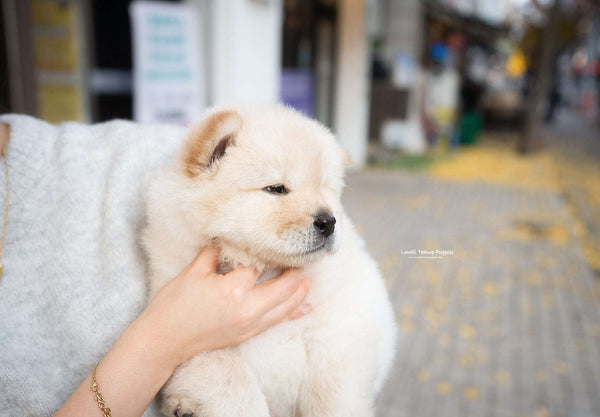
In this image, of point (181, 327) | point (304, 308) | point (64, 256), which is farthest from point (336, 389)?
point (64, 256)

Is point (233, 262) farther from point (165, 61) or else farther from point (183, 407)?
point (165, 61)

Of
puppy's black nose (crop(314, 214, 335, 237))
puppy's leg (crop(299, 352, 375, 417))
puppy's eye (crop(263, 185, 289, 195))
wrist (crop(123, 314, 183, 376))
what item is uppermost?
puppy's eye (crop(263, 185, 289, 195))

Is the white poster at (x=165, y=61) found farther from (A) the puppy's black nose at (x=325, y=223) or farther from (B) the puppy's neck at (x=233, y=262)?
(A) the puppy's black nose at (x=325, y=223)

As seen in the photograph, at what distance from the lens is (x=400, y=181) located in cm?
984

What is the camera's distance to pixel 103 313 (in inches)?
51.9

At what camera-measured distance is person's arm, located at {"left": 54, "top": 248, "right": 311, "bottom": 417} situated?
1.17 meters

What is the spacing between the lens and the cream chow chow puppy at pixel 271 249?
130 cm

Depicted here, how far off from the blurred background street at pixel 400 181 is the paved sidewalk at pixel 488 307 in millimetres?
19

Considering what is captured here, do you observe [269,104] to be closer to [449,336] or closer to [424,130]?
[449,336]

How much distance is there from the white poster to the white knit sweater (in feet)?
9.01

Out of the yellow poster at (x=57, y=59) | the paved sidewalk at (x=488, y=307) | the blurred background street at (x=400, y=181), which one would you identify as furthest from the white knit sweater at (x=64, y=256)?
the yellow poster at (x=57, y=59)

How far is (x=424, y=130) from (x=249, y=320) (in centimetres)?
1316

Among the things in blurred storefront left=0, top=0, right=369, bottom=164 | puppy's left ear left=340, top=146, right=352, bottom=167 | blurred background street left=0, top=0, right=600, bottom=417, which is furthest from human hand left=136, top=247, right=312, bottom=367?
blurred storefront left=0, top=0, right=369, bottom=164

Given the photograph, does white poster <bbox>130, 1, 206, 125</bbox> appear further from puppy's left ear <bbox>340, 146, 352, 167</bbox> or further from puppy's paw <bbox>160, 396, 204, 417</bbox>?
puppy's paw <bbox>160, 396, 204, 417</bbox>
